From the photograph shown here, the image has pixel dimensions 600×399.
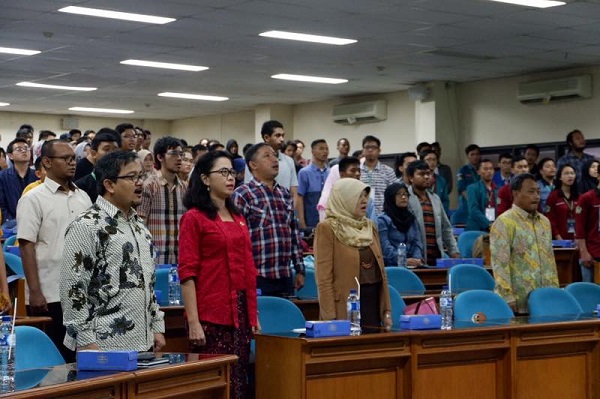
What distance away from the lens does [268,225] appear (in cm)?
625

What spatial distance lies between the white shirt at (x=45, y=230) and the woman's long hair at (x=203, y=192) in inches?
26.2

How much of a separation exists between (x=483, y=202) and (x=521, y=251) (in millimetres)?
4558

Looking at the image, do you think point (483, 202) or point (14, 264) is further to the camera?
point (483, 202)

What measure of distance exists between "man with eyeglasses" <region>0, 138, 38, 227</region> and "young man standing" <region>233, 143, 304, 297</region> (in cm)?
423

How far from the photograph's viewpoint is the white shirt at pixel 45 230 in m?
5.25

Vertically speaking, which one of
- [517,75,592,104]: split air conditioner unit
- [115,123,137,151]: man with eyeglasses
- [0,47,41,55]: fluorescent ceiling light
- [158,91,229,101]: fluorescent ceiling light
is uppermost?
[158,91,229,101]: fluorescent ceiling light

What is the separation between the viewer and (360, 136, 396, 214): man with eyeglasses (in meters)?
10.4

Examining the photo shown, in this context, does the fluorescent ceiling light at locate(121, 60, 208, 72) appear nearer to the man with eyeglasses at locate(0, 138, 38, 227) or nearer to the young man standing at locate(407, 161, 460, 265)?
the man with eyeglasses at locate(0, 138, 38, 227)

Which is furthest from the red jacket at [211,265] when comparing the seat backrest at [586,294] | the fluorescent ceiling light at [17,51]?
the fluorescent ceiling light at [17,51]

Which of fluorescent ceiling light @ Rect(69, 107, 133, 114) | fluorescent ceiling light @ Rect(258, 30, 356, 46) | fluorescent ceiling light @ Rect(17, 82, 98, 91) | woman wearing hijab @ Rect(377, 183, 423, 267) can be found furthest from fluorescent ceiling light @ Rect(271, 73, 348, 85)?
woman wearing hijab @ Rect(377, 183, 423, 267)

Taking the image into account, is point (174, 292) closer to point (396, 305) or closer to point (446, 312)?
Answer: point (396, 305)

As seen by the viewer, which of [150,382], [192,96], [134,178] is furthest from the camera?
[192,96]

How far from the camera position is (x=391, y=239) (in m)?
8.39

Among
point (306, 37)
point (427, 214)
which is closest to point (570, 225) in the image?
point (427, 214)
